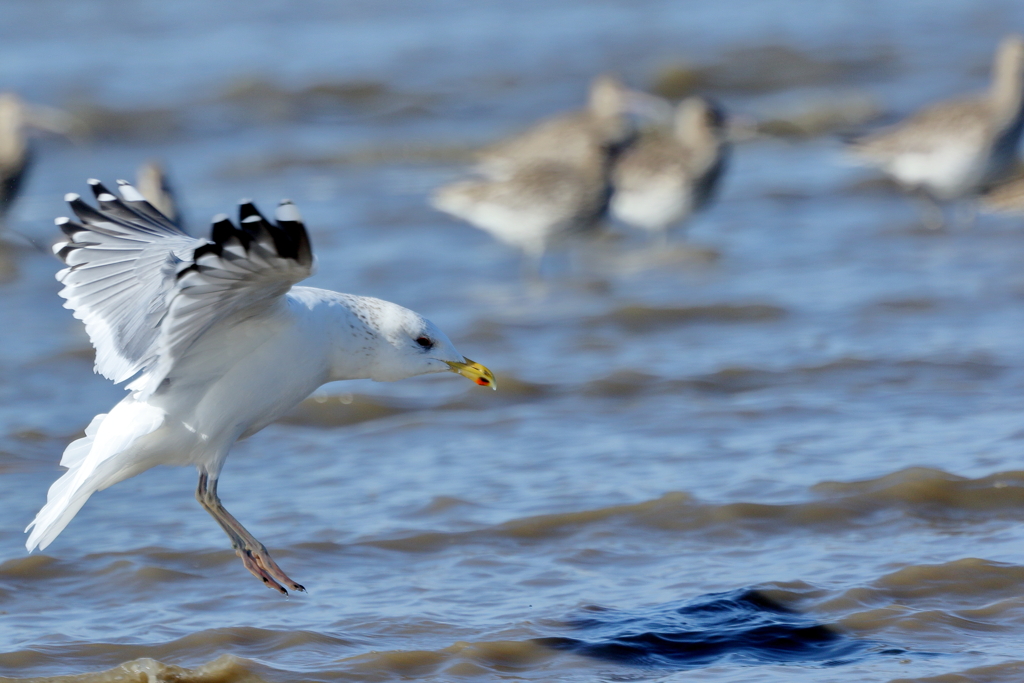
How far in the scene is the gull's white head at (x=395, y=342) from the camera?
186 inches

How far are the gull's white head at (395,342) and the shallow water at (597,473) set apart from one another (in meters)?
0.92

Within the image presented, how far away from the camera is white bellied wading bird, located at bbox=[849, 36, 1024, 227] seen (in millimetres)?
11395

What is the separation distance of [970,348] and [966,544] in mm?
2494

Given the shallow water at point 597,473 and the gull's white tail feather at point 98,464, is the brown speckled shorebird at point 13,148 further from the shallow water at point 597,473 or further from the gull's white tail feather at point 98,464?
the gull's white tail feather at point 98,464

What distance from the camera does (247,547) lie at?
4.70 metres

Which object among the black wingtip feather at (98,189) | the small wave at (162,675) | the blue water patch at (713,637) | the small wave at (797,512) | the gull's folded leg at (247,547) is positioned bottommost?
the small wave at (162,675)

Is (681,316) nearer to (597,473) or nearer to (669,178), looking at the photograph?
(669,178)

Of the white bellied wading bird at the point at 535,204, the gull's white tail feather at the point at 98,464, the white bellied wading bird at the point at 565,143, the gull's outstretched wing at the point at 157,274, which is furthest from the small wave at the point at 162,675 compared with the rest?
the white bellied wading bird at the point at 565,143

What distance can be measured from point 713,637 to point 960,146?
305 inches


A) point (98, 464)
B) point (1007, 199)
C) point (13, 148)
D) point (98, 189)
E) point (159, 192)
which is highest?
point (13, 148)

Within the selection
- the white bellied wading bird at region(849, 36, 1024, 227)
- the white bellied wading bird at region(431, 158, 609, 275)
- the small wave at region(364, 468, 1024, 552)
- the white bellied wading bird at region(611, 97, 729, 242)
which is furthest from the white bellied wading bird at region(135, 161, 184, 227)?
the white bellied wading bird at region(849, 36, 1024, 227)

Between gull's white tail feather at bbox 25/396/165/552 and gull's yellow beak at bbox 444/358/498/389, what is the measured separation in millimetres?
1043

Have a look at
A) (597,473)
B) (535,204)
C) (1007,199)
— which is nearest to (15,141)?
(535,204)

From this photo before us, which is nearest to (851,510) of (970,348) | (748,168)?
(970,348)
